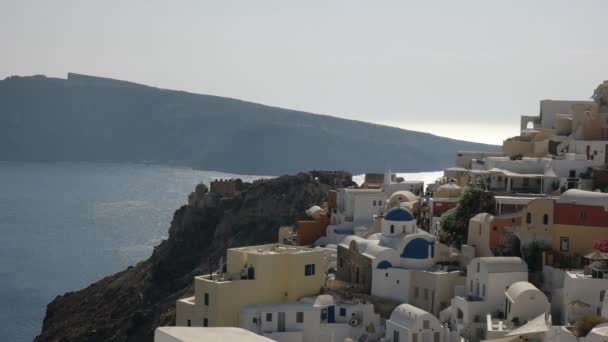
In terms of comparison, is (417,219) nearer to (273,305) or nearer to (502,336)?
(273,305)

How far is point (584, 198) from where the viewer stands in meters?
29.2

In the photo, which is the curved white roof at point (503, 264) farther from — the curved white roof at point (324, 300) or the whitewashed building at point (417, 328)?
the curved white roof at point (324, 300)

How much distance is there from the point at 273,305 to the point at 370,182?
910 inches

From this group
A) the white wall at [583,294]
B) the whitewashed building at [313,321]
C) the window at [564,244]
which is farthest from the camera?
the window at [564,244]

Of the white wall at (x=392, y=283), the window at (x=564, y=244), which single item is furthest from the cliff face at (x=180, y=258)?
the window at (x=564, y=244)

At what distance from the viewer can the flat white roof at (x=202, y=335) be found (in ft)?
75.3

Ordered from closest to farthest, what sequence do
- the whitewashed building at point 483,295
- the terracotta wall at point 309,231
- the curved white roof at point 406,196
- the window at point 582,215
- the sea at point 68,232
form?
the whitewashed building at point 483,295, the window at point 582,215, the curved white roof at point 406,196, the terracotta wall at point 309,231, the sea at point 68,232

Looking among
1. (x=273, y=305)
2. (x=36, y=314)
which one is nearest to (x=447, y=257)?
(x=273, y=305)

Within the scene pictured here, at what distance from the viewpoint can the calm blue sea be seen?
69.5m

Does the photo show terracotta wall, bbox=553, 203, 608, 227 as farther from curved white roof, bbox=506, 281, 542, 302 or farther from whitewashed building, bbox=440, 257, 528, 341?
curved white roof, bbox=506, 281, 542, 302

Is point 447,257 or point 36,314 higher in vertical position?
point 447,257

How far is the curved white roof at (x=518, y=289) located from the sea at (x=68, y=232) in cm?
3625

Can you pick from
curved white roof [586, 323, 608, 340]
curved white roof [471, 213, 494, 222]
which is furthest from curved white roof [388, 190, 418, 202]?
curved white roof [586, 323, 608, 340]

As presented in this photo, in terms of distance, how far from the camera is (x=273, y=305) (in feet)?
96.3
